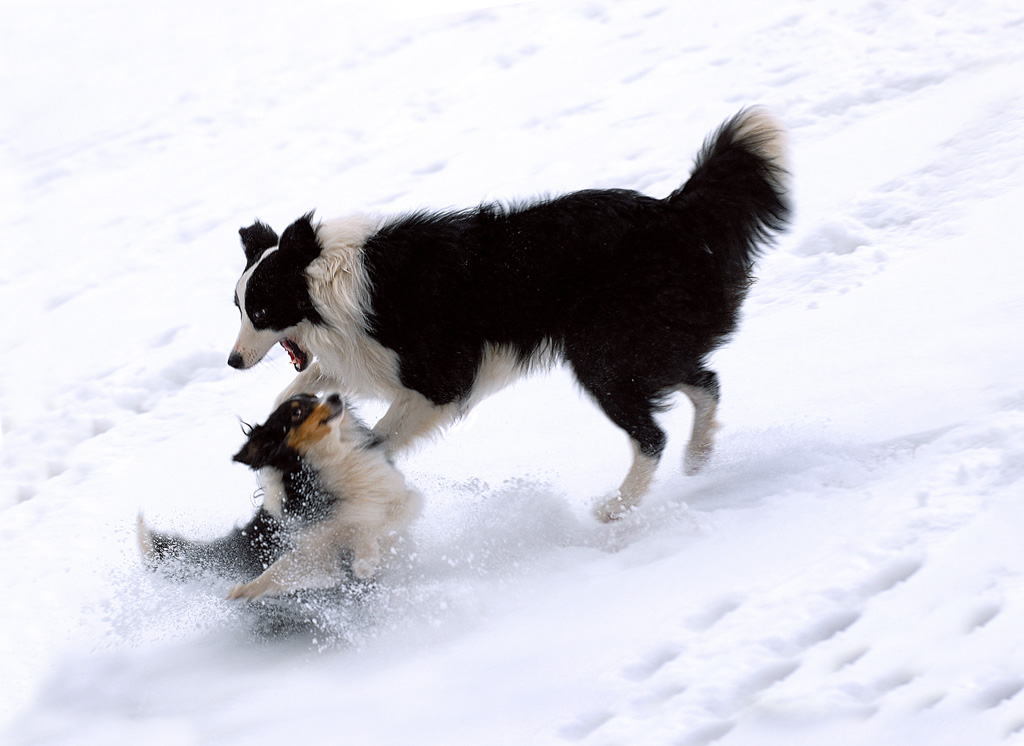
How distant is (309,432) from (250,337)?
66 cm

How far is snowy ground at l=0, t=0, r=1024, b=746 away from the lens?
302 cm

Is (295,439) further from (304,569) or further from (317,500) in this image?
(304,569)

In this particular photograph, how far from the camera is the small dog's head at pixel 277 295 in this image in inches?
156

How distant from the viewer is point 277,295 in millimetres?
3992

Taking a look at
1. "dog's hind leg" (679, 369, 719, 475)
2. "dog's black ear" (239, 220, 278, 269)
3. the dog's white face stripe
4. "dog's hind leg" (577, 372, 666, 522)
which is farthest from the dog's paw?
"dog's black ear" (239, 220, 278, 269)

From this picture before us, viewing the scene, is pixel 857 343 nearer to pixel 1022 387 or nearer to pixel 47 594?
pixel 1022 387

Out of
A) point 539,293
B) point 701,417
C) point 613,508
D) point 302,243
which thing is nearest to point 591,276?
point 539,293

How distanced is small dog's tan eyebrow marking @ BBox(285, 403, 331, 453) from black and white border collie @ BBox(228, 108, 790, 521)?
16.1 inches

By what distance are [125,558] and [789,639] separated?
9.49 ft

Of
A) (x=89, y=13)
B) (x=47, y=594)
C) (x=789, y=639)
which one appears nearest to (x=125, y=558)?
(x=47, y=594)

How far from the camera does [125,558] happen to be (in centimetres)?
428

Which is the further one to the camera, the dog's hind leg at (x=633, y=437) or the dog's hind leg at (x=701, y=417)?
the dog's hind leg at (x=701, y=417)

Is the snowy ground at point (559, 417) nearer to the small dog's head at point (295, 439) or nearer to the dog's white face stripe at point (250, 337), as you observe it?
the small dog's head at point (295, 439)

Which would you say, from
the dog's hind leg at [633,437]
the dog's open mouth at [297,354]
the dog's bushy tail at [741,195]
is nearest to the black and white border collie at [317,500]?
the dog's open mouth at [297,354]
